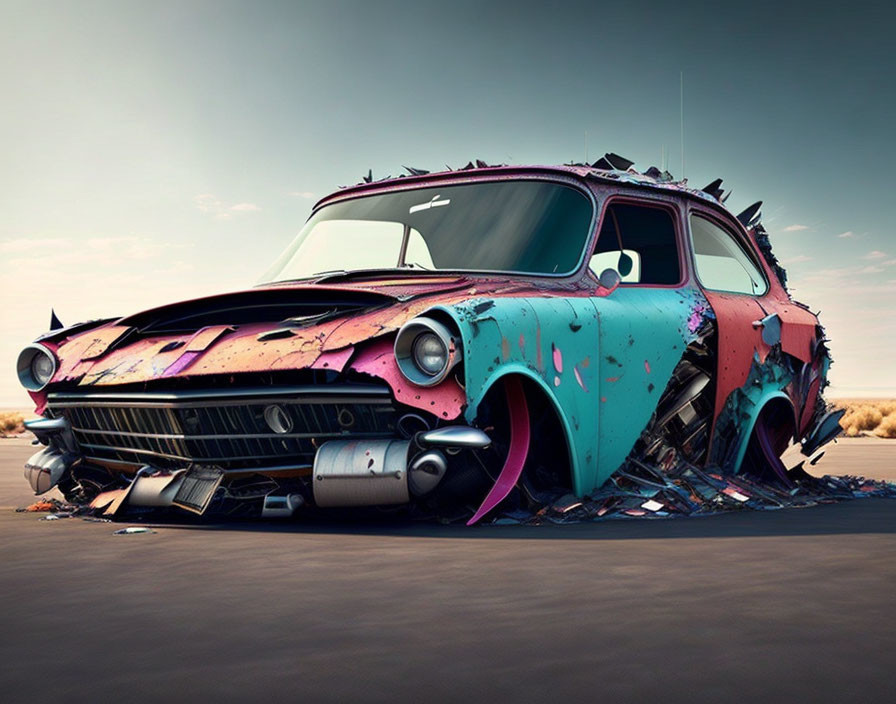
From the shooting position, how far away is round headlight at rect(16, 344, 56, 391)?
6.59m

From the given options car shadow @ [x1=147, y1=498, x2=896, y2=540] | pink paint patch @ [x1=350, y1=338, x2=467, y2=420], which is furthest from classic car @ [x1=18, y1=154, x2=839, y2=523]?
car shadow @ [x1=147, y1=498, x2=896, y2=540]

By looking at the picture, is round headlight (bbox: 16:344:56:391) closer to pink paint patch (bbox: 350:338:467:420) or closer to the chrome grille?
the chrome grille

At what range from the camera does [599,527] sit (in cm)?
537

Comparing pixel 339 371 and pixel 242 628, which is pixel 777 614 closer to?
pixel 242 628

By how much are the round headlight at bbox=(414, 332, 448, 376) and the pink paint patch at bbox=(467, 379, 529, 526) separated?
48 centimetres

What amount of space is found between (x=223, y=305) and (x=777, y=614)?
11.9 feet

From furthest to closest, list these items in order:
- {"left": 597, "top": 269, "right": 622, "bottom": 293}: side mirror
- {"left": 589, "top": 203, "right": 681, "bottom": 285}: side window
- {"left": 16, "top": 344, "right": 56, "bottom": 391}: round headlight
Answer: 1. {"left": 589, "top": 203, "right": 681, "bottom": 285}: side window
2. {"left": 16, "top": 344, "right": 56, "bottom": 391}: round headlight
3. {"left": 597, "top": 269, "right": 622, "bottom": 293}: side mirror

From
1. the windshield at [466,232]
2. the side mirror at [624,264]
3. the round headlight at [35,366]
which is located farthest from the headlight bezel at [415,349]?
the round headlight at [35,366]

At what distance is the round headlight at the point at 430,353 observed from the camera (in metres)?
5.06

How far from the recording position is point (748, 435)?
727cm

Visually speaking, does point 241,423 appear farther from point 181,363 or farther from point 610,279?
point 610,279

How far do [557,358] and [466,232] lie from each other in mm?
1228

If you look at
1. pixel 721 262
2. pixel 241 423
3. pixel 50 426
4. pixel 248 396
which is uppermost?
pixel 721 262

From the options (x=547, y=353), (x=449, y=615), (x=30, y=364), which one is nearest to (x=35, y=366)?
(x=30, y=364)
